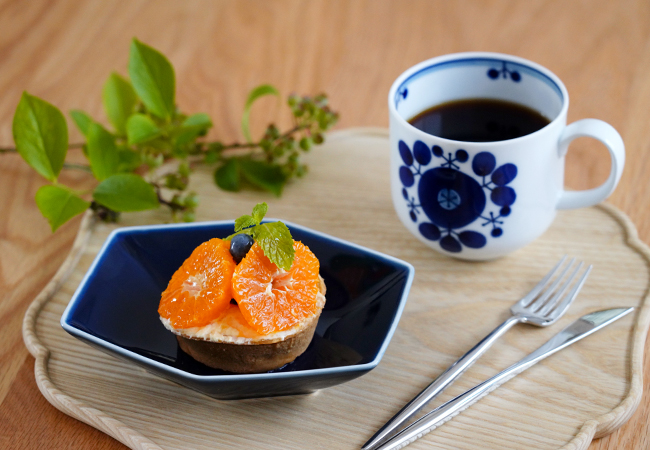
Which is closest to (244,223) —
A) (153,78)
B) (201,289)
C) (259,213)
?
(259,213)

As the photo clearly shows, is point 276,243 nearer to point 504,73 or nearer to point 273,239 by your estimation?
point 273,239

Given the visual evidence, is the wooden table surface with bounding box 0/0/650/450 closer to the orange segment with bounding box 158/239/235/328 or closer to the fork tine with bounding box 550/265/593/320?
the fork tine with bounding box 550/265/593/320

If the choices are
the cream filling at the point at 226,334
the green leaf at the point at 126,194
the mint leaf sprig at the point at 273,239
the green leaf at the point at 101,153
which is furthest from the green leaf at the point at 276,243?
the green leaf at the point at 101,153

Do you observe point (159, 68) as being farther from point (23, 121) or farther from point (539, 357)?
point (539, 357)

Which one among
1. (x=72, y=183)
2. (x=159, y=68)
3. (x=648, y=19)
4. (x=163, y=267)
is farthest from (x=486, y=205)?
(x=648, y=19)

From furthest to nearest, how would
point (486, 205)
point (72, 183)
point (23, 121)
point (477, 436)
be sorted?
point (72, 183)
point (23, 121)
point (486, 205)
point (477, 436)

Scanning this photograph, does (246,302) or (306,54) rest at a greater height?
(246,302)

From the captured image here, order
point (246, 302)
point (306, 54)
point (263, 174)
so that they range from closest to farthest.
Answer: point (246, 302) < point (263, 174) < point (306, 54)
